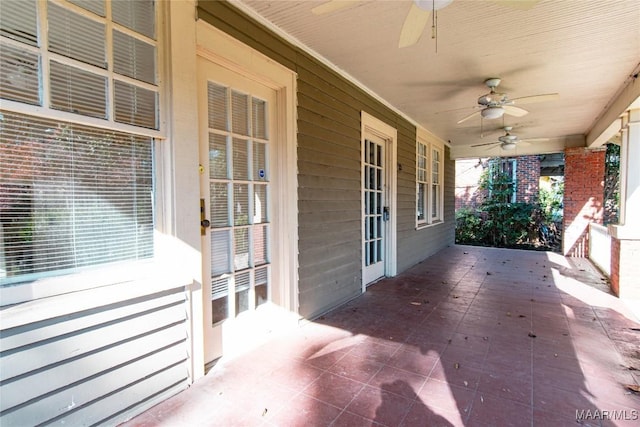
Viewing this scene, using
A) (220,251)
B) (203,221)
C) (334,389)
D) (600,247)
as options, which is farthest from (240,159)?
(600,247)

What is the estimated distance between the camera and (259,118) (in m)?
2.84

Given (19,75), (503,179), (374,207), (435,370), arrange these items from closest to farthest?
(19,75)
(435,370)
(374,207)
(503,179)

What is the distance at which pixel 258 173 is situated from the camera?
2812 mm

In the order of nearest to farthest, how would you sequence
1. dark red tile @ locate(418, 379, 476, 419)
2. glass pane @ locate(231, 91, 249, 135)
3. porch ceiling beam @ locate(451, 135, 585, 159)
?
dark red tile @ locate(418, 379, 476, 419)
glass pane @ locate(231, 91, 249, 135)
porch ceiling beam @ locate(451, 135, 585, 159)

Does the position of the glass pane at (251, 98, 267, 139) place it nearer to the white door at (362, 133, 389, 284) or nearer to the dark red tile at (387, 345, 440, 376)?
the white door at (362, 133, 389, 284)

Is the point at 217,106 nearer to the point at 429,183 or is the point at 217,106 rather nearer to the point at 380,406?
the point at 380,406

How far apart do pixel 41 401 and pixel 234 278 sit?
1.28 metres

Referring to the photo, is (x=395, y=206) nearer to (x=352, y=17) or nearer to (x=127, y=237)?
(x=352, y=17)

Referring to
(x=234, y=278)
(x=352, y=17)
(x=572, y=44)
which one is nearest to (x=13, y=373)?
(x=234, y=278)

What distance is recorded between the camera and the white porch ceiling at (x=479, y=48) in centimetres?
247

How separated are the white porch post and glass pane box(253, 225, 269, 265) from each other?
172 inches

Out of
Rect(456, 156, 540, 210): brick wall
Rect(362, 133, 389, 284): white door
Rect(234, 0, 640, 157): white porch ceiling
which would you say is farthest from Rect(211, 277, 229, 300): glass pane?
Rect(456, 156, 540, 210): brick wall

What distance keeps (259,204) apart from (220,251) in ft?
1.80

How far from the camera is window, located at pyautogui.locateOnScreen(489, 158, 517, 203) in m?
10.1
